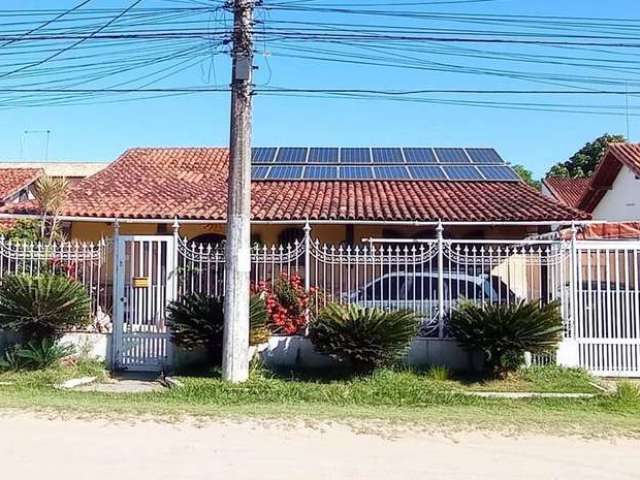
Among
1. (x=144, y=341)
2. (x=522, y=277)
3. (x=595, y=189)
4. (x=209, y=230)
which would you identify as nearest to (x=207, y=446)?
(x=144, y=341)

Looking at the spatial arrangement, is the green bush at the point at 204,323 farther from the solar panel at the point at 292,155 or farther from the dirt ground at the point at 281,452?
the solar panel at the point at 292,155

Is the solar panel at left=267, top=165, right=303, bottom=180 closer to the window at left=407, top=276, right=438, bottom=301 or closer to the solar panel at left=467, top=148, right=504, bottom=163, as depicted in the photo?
the solar panel at left=467, top=148, right=504, bottom=163

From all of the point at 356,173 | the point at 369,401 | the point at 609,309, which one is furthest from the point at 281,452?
the point at 356,173

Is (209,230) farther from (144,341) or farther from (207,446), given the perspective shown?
(207,446)

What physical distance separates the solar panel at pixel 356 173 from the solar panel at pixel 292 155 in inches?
56.3

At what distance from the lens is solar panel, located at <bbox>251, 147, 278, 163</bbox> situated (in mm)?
18828

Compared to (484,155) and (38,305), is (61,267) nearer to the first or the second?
(38,305)

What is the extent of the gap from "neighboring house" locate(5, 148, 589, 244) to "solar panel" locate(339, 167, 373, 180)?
0.03 metres

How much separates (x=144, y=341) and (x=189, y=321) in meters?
1.09

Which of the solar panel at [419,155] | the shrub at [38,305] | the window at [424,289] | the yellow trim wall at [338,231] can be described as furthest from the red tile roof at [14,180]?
the window at [424,289]

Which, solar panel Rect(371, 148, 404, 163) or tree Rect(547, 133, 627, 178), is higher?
tree Rect(547, 133, 627, 178)

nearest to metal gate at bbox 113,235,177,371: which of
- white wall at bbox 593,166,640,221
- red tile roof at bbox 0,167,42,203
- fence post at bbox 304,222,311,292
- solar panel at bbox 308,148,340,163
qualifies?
fence post at bbox 304,222,311,292

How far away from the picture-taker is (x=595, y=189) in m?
22.4

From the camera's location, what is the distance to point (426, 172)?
58.2 feet
